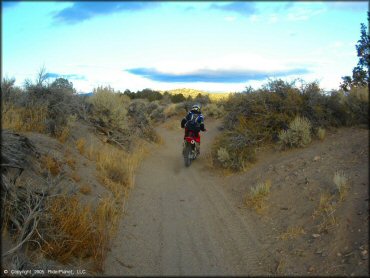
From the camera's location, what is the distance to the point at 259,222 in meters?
7.69

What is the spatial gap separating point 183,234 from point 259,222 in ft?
5.23

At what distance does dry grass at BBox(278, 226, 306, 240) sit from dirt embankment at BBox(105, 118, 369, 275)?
0.7 inches

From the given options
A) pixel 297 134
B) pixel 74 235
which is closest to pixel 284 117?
pixel 297 134

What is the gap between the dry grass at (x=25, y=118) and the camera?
1036 centimetres

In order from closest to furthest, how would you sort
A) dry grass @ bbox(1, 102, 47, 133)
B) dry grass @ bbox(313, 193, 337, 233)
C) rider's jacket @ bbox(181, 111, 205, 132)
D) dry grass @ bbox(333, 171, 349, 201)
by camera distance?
1. dry grass @ bbox(313, 193, 337, 233)
2. dry grass @ bbox(333, 171, 349, 201)
3. dry grass @ bbox(1, 102, 47, 133)
4. rider's jacket @ bbox(181, 111, 205, 132)

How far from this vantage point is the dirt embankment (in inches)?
226

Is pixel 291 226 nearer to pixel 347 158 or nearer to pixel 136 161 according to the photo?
pixel 347 158

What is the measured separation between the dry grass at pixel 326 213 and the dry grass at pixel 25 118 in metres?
7.73

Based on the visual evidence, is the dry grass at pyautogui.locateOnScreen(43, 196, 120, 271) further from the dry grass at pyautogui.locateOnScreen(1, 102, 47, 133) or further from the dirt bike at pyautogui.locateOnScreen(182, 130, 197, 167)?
the dirt bike at pyautogui.locateOnScreen(182, 130, 197, 167)

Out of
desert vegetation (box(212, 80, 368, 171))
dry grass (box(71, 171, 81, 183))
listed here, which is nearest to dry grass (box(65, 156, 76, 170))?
dry grass (box(71, 171, 81, 183))

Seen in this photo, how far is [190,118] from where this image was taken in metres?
14.2

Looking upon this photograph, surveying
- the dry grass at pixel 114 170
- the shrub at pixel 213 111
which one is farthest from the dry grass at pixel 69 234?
the shrub at pixel 213 111

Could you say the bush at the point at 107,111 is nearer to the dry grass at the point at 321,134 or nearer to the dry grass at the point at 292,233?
the dry grass at the point at 321,134

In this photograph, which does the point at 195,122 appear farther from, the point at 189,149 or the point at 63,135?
the point at 63,135
